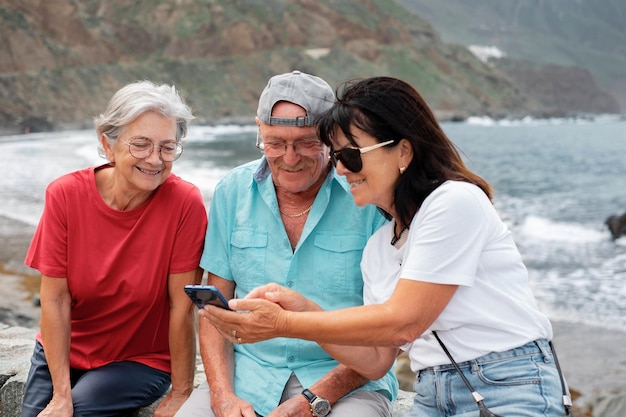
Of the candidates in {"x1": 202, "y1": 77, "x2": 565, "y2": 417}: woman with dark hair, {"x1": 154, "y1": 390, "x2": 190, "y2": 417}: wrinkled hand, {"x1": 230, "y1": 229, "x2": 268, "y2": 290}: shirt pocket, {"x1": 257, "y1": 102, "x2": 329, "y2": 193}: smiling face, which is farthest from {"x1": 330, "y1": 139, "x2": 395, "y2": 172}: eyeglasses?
{"x1": 154, "y1": 390, "x2": 190, "y2": 417}: wrinkled hand

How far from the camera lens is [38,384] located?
313cm

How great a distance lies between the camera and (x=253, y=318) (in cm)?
238

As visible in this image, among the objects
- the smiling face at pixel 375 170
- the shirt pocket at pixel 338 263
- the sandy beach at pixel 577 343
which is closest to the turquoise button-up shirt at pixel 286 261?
the shirt pocket at pixel 338 263

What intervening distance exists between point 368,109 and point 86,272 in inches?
53.4

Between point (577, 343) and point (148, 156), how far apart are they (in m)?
8.10

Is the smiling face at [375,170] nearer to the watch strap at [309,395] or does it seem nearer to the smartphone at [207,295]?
the smartphone at [207,295]

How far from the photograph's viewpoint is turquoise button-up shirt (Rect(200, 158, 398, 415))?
2.90m

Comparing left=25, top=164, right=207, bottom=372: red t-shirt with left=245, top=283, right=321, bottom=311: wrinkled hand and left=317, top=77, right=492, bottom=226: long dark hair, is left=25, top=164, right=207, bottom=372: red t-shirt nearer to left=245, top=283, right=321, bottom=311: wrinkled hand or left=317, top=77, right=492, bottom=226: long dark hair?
left=245, top=283, right=321, bottom=311: wrinkled hand

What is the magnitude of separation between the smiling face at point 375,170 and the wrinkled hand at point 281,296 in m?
0.37

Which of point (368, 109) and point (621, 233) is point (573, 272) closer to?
point (621, 233)

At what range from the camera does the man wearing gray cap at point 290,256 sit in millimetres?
2846

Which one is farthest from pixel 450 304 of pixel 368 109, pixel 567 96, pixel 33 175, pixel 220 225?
pixel 567 96

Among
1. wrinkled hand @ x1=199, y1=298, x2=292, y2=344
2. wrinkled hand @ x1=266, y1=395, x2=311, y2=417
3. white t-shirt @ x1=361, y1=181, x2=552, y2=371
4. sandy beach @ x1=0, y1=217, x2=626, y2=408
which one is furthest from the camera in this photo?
sandy beach @ x1=0, y1=217, x2=626, y2=408

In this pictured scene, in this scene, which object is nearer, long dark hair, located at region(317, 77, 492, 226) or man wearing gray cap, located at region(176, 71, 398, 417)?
long dark hair, located at region(317, 77, 492, 226)
